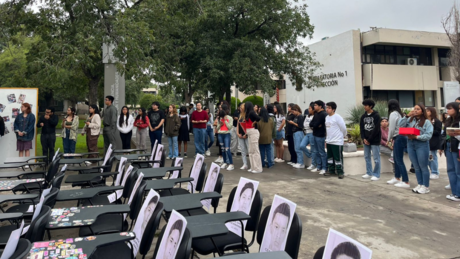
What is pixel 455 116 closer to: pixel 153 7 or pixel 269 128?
pixel 269 128

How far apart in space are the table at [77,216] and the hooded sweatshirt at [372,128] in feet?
18.7

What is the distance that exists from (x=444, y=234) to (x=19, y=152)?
10.1 meters

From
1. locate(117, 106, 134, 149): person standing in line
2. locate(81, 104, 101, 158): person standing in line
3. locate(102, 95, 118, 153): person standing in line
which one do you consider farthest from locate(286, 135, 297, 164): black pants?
locate(81, 104, 101, 158): person standing in line

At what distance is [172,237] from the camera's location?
216 centimetres

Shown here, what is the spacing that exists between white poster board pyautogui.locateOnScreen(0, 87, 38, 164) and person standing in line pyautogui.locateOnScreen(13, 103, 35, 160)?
189 mm

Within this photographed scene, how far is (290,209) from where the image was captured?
2451 millimetres

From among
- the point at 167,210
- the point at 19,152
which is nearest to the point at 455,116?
the point at 167,210

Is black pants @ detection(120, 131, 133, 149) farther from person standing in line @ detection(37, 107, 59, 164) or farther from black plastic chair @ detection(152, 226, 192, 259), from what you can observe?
black plastic chair @ detection(152, 226, 192, 259)

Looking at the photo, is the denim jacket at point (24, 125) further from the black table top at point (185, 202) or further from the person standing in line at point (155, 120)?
the black table top at point (185, 202)

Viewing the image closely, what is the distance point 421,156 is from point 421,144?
221 millimetres

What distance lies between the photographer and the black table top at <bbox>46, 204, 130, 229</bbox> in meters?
2.66

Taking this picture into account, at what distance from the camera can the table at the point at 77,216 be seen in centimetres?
266

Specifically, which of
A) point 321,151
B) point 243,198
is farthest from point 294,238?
point 321,151

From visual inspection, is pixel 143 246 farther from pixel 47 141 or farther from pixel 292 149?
pixel 47 141
